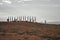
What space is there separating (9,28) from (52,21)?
1.73 meters

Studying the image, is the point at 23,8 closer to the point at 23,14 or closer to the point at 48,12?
the point at 23,14

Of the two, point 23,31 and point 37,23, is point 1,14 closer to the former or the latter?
point 23,31

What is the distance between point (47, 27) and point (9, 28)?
1.49 meters

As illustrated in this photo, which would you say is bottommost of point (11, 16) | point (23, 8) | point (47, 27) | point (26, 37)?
point (26, 37)

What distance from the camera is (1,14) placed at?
536 centimetres

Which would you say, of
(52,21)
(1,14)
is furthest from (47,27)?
(1,14)

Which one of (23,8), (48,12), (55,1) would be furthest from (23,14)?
(55,1)

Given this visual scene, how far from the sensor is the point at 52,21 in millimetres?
5211

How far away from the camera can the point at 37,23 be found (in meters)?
5.42

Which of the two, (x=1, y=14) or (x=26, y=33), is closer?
(x=26, y=33)

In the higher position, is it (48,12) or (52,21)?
(48,12)

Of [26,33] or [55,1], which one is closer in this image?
[26,33]

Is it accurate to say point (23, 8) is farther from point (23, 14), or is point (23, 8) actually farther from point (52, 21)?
point (52, 21)

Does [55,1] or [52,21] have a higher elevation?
[55,1]
